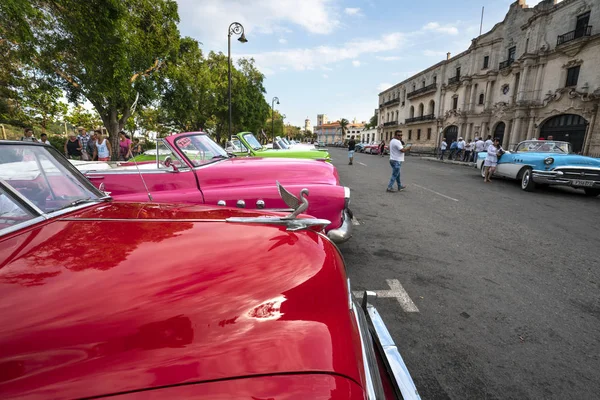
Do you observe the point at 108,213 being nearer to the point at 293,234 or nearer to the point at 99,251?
the point at 99,251

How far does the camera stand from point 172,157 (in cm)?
339

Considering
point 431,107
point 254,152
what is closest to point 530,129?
point 431,107

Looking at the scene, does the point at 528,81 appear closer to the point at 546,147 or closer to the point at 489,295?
the point at 546,147

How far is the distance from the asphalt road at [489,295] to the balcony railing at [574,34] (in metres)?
22.4

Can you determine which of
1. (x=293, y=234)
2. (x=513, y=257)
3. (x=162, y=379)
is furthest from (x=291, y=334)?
(x=513, y=257)

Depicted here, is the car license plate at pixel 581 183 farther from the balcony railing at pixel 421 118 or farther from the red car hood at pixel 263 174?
the balcony railing at pixel 421 118

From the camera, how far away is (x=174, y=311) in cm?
86

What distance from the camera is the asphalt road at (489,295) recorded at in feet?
6.33

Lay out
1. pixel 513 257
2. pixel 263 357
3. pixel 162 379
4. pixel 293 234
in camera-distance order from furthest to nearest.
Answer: pixel 513 257, pixel 293 234, pixel 263 357, pixel 162 379

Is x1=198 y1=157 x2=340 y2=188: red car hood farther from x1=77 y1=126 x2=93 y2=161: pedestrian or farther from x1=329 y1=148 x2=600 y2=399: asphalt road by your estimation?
x1=77 y1=126 x2=93 y2=161: pedestrian

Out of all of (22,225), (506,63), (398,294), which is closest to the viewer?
(22,225)

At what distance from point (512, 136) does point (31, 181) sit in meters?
31.2

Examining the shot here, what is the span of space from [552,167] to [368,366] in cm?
1020

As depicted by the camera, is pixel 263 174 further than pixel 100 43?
No
